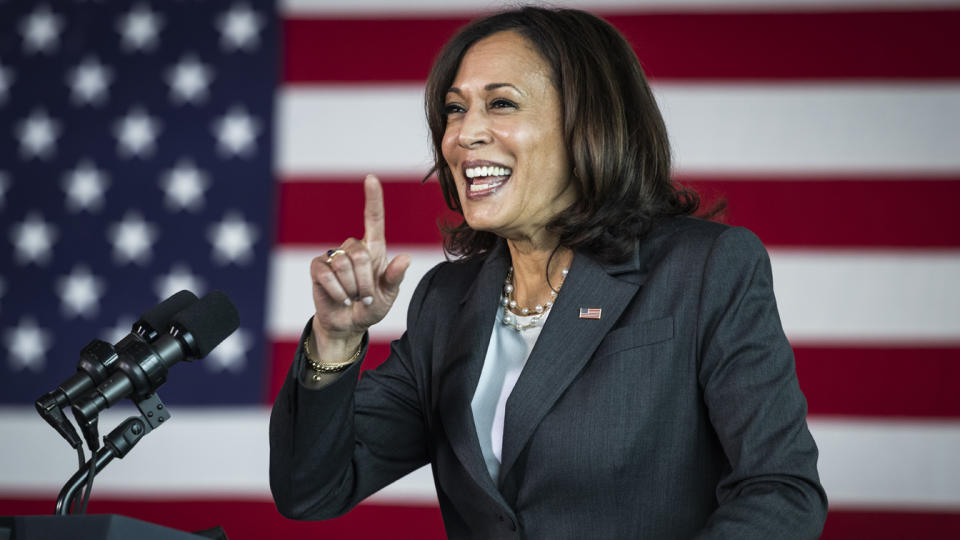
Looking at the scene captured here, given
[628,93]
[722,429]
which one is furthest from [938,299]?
[722,429]

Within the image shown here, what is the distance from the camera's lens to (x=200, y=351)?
3.48ft

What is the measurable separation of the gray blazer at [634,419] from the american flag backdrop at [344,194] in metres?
1.23

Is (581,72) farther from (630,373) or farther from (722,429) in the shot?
(722,429)

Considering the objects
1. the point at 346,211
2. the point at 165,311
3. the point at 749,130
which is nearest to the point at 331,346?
the point at 165,311

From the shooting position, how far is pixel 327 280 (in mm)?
1168

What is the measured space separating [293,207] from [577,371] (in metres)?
1.54

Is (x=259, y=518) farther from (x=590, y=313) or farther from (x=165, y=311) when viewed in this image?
(x=165, y=311)

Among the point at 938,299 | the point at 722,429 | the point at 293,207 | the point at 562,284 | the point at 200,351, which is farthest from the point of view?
the point at 293,207

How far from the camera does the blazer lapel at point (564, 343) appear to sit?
134cm

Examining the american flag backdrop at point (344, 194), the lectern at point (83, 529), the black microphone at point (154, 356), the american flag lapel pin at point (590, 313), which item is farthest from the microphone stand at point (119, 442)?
the american flag backdrop at point (344, 194)

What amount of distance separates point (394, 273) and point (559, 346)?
Answer: 312mm

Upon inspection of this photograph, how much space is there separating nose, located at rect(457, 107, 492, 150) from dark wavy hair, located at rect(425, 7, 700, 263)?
0.42 ft

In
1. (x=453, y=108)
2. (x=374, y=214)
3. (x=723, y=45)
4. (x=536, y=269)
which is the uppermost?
(x=723, y=45)

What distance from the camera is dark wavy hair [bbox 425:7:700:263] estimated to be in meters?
1.51
